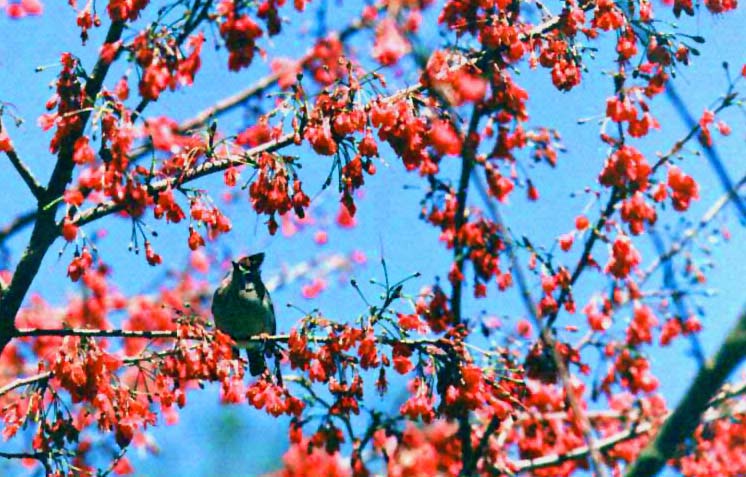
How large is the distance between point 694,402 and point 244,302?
5.87m

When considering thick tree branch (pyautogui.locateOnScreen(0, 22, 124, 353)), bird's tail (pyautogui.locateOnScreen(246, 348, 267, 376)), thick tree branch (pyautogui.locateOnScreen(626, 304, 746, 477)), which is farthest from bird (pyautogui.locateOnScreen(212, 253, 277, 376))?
thick tree branch (pyautogui.locateOnScreen(626, 304, 746, 477))

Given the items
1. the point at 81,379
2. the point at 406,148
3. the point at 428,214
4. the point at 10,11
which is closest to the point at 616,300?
the point at 428,214

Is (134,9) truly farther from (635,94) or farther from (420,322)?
(635,94)

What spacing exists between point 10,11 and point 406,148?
11.0ft

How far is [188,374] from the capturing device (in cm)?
482

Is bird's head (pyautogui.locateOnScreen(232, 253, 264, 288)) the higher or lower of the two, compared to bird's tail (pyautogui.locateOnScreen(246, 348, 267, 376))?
higher

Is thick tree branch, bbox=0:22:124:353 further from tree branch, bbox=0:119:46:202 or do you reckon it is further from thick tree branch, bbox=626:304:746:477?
thick tree branch, bbox=626:304:746:477

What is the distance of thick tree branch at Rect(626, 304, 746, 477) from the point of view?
163 centimetres

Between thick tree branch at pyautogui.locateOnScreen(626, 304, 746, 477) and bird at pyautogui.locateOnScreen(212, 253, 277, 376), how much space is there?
5669 millimetres

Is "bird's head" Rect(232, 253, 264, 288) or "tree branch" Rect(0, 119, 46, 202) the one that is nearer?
"tree branch" Rect(0, 119, 46, 202)

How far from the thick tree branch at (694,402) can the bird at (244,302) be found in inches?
223

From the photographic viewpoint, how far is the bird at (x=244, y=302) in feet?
24.0

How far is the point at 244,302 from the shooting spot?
7.32 metres

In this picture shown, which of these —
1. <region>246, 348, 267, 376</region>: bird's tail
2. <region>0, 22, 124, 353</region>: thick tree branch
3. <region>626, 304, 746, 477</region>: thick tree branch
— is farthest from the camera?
<region>246, 348, 267, 376</region>: bird's tail
